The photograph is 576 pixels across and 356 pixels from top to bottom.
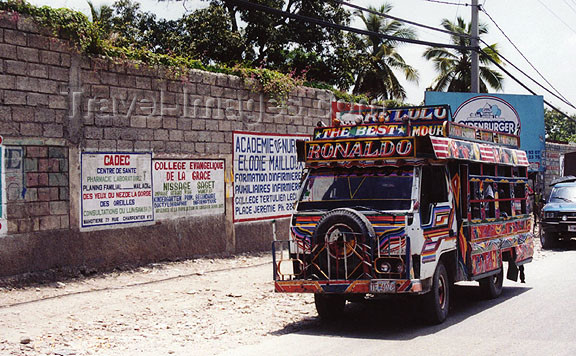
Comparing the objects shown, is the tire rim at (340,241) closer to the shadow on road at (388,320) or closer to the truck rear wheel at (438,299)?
the shadow on road at (388,320)

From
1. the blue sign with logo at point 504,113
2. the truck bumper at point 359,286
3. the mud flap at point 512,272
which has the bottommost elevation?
the mud flap at point 512,272

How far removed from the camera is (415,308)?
9.42 m

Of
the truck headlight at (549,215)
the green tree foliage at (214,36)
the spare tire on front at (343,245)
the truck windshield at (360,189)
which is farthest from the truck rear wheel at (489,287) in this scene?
the green tree foliage at (214,36)

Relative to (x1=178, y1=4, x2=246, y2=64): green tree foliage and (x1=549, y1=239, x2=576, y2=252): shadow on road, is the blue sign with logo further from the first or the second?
(x1=178, y1=4, x2=246, y2=64): green tree foliage

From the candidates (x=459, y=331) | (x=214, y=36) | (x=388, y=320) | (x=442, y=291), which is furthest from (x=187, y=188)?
(x=214, y=36)

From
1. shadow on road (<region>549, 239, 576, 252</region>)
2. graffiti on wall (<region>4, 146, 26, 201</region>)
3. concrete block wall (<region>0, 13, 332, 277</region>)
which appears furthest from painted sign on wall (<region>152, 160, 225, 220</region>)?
shadow on road (<region>549, 239, 576, 252</region>)

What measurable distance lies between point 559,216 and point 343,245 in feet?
44.3

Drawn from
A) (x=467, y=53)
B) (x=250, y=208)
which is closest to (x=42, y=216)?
(x=250, y=208)

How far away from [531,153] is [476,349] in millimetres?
21768

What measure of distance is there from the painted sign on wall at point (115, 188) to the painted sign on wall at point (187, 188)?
11.4 inches

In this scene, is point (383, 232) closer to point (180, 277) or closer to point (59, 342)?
point (59, 342)

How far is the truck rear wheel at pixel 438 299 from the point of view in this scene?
30.1 ft

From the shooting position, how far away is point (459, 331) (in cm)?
885

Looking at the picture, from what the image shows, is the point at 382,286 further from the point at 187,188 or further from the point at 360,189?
the point at 187,188
